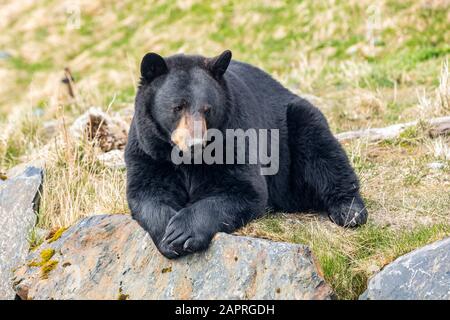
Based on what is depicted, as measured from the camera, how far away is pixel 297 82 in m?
11.9

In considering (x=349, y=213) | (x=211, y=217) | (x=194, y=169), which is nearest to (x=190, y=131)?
(x=194, y=169)

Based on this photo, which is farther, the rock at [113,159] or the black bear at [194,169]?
the rock at [113,159]

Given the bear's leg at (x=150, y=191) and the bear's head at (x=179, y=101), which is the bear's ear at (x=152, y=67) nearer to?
the bear's head at (x=179, y=101)

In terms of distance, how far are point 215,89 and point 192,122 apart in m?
0.41

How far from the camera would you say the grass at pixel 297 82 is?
18.5 ft

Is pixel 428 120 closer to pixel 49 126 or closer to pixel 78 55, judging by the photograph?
pixel 49 126

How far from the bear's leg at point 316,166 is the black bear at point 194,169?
0.7 inches

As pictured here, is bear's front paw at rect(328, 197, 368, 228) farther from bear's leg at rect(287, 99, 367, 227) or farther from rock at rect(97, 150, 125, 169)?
rock at rect(97, 150, 125, 169)

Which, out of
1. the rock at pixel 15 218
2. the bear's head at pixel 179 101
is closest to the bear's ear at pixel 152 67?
the bear's head at pixel 179 101

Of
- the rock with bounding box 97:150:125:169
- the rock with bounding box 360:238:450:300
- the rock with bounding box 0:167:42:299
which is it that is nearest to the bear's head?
the rock with bounding box 360:238:450:300

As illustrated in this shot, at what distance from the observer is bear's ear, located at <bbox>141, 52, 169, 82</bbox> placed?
16.5 feet

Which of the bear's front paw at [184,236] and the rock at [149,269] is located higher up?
the bear's front paw at [184,236]

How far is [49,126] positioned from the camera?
1004 centimetres
